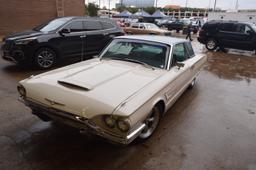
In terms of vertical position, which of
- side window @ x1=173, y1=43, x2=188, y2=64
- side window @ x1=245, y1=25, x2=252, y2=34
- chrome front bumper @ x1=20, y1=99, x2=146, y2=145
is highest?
side window @ x1=245, y1=25, x2=252, y2=34

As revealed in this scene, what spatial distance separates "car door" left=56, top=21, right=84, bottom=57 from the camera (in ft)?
21.9

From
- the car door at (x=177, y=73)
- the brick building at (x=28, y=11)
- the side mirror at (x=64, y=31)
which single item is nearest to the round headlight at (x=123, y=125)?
the car door at (x=177, y=73)

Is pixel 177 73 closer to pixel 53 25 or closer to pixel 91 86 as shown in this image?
pixel 91 86

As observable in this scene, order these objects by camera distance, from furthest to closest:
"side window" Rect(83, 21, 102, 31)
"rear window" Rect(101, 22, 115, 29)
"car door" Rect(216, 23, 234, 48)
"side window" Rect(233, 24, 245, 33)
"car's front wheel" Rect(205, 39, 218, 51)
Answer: "car's front wheel" Rect(205, 39, 218, 51) → "car door" Rect(216, 23, 234, 48) → "side window" Rect(233, 24, 245, 33) → "rear window" Rect(101, 22, 115, 29) → "side window" Rect(83, 21, 102, 31)

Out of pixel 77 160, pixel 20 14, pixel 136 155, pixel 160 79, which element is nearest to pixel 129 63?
pixel 160 79

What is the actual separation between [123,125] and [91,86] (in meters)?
0.72

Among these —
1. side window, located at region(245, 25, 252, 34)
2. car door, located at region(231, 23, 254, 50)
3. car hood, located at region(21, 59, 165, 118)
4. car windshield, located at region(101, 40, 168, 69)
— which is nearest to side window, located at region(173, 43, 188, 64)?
car windshield, located at region(101, 40, 168, 69)

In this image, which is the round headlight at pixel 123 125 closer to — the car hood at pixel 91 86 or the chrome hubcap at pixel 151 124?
the car hood at pixel 91 86

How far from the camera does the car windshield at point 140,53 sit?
148 inches

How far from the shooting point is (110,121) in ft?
7.59

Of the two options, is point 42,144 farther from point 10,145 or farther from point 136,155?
point 136,155

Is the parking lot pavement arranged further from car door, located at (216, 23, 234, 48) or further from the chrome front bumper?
car door, located at (216, 23, 234, 48)

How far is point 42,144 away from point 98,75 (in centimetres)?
125

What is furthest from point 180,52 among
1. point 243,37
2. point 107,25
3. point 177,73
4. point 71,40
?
point 243,37
